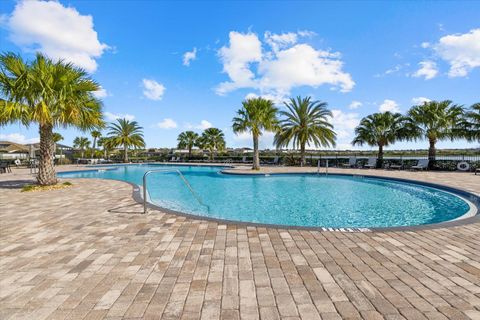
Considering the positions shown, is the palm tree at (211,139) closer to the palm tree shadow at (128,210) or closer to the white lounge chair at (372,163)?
the white lounge chair at (372,163)

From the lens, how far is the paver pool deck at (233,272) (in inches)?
97.3

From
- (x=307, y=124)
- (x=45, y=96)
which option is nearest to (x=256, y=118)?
(x=307, y=124)

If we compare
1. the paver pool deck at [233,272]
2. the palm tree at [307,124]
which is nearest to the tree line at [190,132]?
the palm tree at [307,124]

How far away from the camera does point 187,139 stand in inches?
1729

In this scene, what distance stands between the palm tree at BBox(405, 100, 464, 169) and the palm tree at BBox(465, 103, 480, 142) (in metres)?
0.55

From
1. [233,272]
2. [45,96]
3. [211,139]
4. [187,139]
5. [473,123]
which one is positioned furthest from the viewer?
[187,139]

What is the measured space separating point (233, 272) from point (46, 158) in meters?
12.0

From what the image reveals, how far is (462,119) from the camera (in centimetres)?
1972

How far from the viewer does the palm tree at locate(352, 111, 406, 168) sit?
75.6ft

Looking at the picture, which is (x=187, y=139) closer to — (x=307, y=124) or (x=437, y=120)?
(x=307, y=124)

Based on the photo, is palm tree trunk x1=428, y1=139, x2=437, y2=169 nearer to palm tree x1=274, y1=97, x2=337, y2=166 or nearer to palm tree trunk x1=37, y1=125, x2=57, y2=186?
palm tree x1=274, y1=97, x2=337, y2=166

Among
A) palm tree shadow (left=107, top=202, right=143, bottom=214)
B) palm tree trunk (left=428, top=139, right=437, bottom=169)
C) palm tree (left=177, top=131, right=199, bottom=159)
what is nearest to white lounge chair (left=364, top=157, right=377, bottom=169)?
palm tree trunk (left=428, top=139, right=437, bottom=169)

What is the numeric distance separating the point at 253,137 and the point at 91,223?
1710 cm

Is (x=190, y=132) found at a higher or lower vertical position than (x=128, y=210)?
higher
